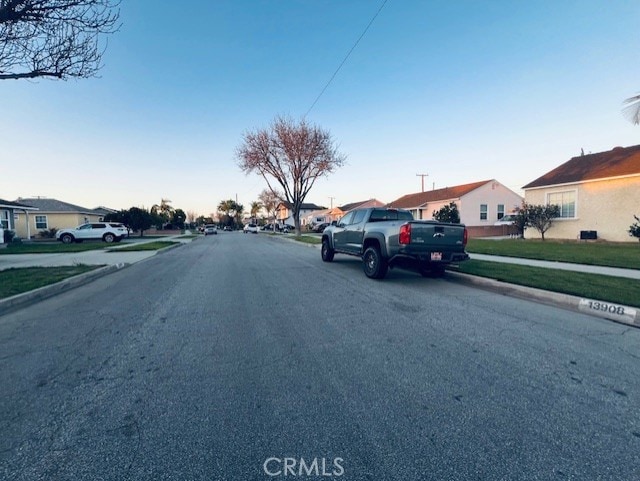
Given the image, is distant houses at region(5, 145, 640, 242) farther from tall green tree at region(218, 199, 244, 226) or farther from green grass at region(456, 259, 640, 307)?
tall green tree at region(218, 199, 244, 226)

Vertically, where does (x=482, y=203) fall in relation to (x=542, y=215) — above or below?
above

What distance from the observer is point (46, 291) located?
23.3ft

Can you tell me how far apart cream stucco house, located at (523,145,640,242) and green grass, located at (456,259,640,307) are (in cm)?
1279

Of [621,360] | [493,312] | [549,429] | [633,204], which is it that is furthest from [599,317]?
[633,204]

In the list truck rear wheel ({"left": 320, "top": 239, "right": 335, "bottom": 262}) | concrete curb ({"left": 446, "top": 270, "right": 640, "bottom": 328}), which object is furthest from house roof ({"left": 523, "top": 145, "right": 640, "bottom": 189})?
truck rear wheel ({"left": 320, "top": 239, "right": 335, "bottom": 262})

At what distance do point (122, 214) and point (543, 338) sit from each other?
42.3 meters

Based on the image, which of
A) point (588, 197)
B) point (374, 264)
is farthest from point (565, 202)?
point (374, 264)

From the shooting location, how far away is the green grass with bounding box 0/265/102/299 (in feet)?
22.9

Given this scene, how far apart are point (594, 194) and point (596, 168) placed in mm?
2197

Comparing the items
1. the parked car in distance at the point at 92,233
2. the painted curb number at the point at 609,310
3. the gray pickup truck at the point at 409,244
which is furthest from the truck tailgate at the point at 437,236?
the parked car in distance at the point at 92,233

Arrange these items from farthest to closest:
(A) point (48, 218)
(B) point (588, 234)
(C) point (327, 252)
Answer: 1. (A) point (48, 218)
2. (B) point (588, 234)
3. (C) point (327, 252)

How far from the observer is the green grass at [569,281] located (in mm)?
5891

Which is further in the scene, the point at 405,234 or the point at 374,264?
the point at 374,264

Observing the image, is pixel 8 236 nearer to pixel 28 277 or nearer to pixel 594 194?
pixel 28 277
